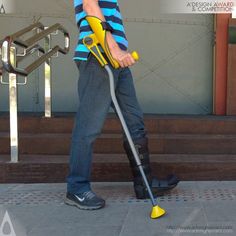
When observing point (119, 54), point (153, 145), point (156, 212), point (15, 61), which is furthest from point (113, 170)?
point (119, 54)

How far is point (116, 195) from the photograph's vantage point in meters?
4.55

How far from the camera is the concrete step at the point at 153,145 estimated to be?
17.8 ft

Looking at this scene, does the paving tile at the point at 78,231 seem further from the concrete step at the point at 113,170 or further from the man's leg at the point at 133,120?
the concrete step at the point at 113,170

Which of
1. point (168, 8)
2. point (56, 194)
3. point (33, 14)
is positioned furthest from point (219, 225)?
point (33, 14)

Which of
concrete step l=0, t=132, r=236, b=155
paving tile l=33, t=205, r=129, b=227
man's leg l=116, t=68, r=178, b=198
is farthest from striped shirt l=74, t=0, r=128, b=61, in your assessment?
concrete step l=0, t=132, r=236, b=155

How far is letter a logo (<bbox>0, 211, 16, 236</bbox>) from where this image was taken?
3662mm

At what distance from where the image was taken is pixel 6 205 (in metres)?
4.33

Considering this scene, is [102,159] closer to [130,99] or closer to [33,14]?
[130,99]

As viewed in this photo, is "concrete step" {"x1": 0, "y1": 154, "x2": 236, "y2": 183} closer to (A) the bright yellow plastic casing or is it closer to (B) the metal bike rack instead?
(B) the metal bike rack

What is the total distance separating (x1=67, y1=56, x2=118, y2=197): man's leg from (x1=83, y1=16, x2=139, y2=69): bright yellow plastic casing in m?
0.13

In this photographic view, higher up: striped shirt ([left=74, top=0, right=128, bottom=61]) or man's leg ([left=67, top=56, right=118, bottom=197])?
striped shirt ([left=74, top=0, right=128, bottom=61])

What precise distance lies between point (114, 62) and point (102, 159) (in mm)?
1549

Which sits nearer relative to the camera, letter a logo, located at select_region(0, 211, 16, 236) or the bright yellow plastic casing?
letter a logo, located at select_region(0, 211, 16, 236)

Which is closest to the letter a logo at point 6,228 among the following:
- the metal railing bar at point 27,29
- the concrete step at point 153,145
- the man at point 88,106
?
the man at point 88,106
